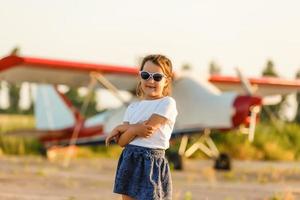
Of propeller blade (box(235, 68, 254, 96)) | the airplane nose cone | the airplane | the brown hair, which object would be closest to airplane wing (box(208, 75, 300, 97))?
the airplane

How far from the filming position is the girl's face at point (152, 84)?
13.0 feet

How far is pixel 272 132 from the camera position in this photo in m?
23.6

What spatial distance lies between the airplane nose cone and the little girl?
10178mm

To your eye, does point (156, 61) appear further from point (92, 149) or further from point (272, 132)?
point (272, 132)

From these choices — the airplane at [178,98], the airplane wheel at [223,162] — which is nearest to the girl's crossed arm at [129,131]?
the airplane at [178,98]

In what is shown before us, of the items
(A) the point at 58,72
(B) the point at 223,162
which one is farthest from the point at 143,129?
(A) the point at 58,72

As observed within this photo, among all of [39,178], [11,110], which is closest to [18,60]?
[39,178]

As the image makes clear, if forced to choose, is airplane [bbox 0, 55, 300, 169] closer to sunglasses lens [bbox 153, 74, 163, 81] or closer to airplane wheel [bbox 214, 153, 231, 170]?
airplane wheel [bbox 214, 153, 231, 170]

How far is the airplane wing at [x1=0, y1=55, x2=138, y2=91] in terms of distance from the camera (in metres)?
14.0

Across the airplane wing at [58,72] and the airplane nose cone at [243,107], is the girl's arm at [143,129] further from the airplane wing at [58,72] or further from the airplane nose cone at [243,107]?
the airplane nose cone at [243,107]

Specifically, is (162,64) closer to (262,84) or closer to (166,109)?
(166,109)

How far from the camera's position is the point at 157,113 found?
391cm

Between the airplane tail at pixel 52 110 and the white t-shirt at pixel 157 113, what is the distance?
14.7 m

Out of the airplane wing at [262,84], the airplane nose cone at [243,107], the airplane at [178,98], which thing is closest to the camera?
the airplane nose cone at [243,107]
